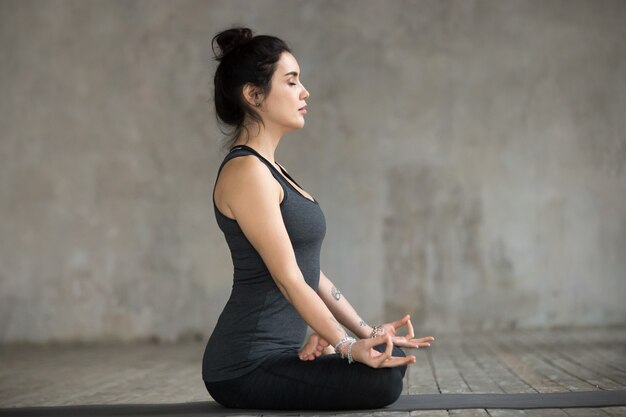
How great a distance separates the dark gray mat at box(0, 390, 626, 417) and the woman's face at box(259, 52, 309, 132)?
32.0 inches

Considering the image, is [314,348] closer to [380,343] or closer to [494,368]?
[380,343]

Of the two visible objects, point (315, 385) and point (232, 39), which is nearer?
point (315, 385)

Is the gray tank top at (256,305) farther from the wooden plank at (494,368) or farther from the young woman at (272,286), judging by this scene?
the wooden plank at (494,368)

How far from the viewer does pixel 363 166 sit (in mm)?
6148

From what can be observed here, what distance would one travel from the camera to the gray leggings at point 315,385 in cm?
217

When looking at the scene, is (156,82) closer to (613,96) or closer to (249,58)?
(613,96)

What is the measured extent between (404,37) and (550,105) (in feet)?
3.87

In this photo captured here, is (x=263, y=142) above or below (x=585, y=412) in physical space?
above

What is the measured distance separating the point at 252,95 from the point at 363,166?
12.5 ft

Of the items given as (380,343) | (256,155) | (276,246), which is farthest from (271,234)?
(380,343)

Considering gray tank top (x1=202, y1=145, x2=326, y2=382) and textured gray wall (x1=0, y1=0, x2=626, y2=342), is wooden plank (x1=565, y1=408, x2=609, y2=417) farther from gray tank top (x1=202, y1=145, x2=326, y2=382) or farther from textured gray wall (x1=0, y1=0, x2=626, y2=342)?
textured gray wall (x1=0, y1=0, x2=626, y2=342)

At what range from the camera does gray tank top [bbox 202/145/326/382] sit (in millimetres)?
2232

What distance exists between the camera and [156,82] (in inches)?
245

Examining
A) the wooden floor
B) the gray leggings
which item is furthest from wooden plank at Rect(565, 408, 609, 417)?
the gray leggings
